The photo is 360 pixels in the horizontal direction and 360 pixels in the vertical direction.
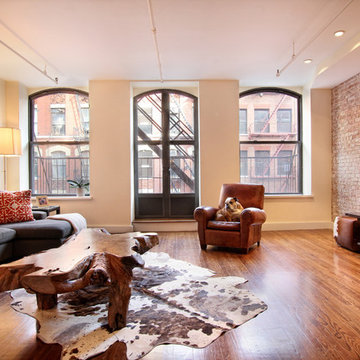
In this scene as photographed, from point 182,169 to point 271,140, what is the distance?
204cm

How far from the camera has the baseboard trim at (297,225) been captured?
537 centimetres

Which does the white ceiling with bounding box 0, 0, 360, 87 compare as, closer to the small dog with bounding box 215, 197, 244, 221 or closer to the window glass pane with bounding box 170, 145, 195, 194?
the window glass pane with bounding box 170, 145, 195, 194

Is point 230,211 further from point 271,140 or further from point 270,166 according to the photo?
point 271,140

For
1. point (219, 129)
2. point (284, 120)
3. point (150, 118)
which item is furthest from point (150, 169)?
point (284, 120)

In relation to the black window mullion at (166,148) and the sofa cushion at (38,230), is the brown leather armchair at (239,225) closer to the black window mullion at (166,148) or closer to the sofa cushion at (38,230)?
the black window mullion at (166,148)

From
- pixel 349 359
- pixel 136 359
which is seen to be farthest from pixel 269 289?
pixel 136 359

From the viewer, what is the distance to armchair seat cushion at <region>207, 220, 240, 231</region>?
3.80 m

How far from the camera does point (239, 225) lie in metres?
3.79

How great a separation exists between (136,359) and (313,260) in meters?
2.76

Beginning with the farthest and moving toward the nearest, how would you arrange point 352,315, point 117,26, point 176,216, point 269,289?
point 176,216 → point 117,26 → point 269,289 → point 352,315

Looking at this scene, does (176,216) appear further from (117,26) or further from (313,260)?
(117,26)

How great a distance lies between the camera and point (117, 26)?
3.34 meters

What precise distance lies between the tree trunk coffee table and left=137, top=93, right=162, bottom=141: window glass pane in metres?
3.73

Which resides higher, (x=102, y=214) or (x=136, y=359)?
(x=102, y=214)
